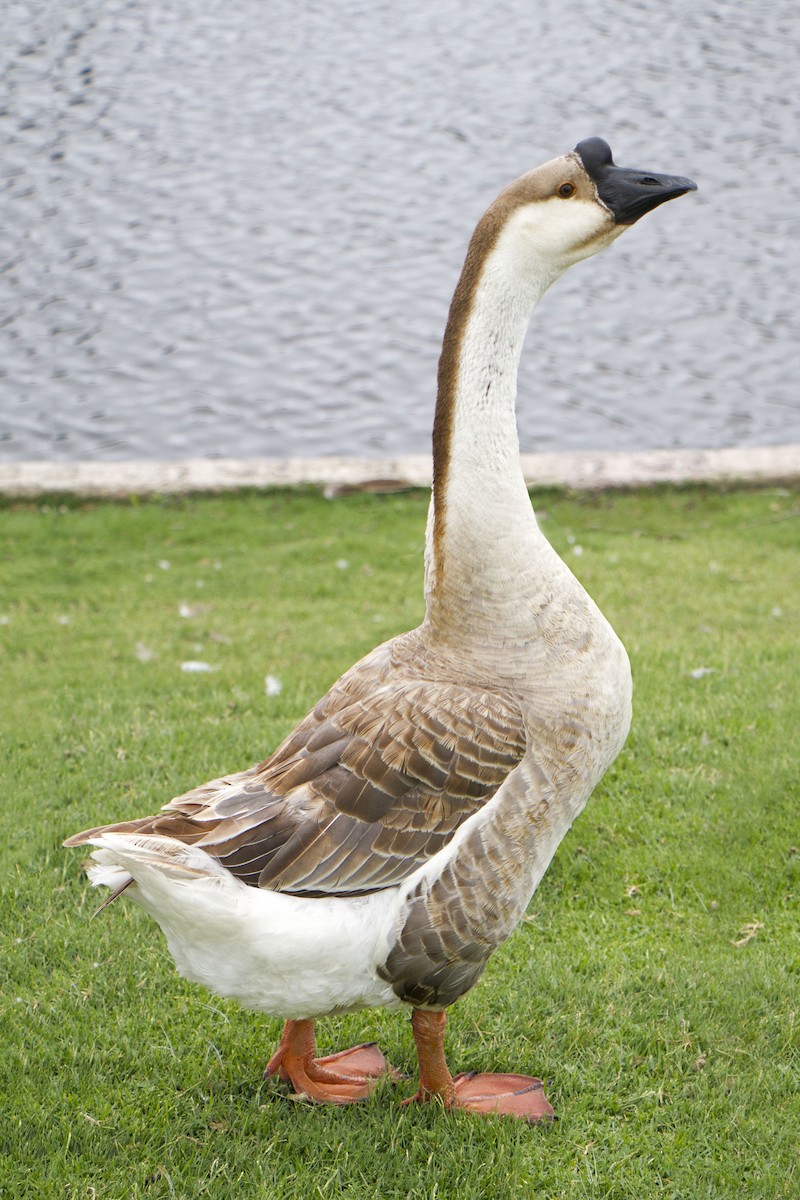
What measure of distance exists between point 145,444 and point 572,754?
9.09 meters

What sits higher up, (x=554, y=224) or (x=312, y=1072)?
(x=554, y=224)

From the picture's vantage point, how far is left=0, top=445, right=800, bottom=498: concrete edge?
29.7 feet

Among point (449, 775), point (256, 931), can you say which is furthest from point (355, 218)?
point (256, 931)

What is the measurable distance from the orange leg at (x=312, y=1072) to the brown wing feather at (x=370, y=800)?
2.40ft

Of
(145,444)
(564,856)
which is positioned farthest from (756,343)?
(564,856)

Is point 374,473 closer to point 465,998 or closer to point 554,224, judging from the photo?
point 465,998

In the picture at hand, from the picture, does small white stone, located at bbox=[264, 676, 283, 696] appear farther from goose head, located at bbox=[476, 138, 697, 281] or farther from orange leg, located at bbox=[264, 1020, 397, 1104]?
goose head, located at bbox=[476, 138, 697, 281]

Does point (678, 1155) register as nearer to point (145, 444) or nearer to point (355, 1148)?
point (355, 1148)

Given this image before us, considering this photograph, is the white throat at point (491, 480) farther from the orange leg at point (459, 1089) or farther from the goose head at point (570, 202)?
the orange leg at point (459, 1089)

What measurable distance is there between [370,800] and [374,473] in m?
6.26

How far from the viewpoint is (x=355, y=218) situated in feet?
53.1

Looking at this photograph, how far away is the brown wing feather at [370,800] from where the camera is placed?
3152 mm

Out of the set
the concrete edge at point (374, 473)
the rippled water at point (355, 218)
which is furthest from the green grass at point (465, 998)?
the rippled water at point (355, 218)

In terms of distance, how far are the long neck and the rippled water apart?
7985 mm
